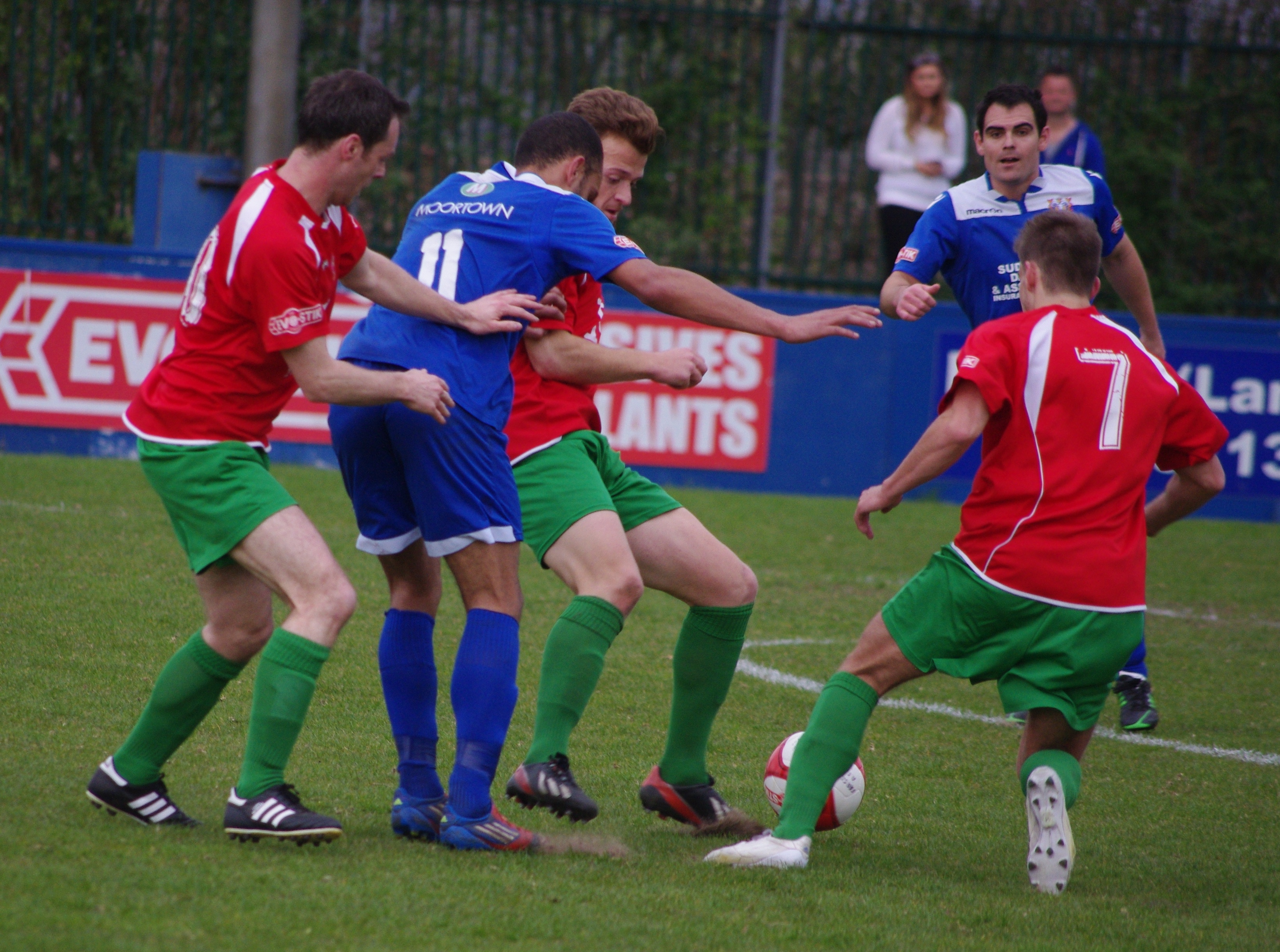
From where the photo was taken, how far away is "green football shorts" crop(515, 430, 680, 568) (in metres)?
4.07

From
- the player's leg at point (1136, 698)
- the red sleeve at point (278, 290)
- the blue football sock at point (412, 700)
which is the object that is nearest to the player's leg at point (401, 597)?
the blue football sock at point (412, 700)

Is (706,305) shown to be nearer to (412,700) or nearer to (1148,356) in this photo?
(1148,356)

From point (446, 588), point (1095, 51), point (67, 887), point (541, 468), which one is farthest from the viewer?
point (1095, 51)

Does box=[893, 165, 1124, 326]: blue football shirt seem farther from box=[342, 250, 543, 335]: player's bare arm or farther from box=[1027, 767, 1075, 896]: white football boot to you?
box=[1027, 767, 1075, 896]: white football boot

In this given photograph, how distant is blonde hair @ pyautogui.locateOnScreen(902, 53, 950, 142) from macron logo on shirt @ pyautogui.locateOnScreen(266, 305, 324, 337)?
7.68 metres

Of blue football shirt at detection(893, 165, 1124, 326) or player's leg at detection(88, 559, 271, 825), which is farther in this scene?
blue football shirt at detection(893, 165, 1124, 326)

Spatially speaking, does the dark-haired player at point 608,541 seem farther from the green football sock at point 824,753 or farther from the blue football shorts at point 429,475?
the green football sock at point 824,753

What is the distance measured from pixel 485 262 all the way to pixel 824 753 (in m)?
1.58

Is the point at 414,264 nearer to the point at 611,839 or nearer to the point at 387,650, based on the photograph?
the point at 387,650

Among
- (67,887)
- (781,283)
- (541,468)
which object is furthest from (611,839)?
(781,283)

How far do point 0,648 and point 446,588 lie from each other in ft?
7.88

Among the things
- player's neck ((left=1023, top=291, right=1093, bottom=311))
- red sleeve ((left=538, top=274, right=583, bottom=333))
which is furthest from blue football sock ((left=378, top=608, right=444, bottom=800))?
player's neck ((left=1023, top=291, right=1093, bottom=311))

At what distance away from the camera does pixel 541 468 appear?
416 cm

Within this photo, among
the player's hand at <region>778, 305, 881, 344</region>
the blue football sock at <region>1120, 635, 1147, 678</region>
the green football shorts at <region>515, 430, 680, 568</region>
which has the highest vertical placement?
the player's hand at <region>778, 305, 881, 344</region>
